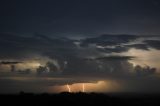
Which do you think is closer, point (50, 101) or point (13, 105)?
point (13, 105)

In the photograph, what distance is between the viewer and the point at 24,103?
168 meters

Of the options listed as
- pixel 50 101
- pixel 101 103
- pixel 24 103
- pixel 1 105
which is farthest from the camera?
pixel 101 103

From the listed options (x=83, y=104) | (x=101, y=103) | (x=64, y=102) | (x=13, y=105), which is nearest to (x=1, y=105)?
(x=13, y=105)

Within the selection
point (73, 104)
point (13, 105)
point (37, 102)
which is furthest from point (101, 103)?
point (13, 105)

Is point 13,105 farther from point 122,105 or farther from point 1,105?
point 122,105

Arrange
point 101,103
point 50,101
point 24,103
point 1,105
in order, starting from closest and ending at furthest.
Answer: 1. point 1,105
2. point 24,103
3. point 50,101
4. point 101,103

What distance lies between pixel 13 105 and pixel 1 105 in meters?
6.25

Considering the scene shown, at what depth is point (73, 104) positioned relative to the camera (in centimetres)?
17550

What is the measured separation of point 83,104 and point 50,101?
19.3 metres

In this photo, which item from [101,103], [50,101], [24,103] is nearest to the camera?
[24,103]

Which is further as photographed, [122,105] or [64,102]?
[122,105]

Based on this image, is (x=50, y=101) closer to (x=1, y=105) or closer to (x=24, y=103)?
(x=24, y=103)

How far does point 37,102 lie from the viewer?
175m

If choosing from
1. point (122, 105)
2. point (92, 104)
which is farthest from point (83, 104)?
point (122, 105)
